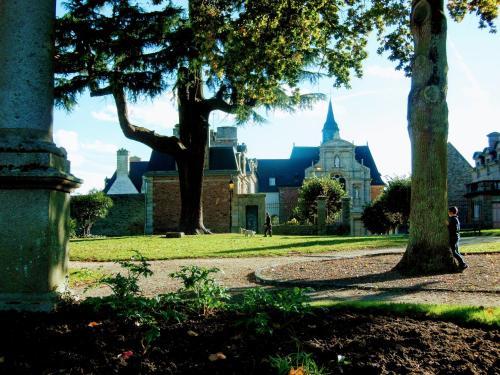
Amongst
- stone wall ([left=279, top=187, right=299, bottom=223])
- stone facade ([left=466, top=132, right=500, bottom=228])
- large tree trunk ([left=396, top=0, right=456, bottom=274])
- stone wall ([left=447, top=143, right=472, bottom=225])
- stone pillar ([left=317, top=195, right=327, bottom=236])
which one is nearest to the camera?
large tree trunk ([left=396, top=0, right=456, bottom=274])

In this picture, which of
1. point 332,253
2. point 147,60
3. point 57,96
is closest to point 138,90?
point 147,60

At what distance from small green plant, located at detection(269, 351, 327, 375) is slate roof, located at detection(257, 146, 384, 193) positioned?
2345 inches

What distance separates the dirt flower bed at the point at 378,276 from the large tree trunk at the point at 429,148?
48cm

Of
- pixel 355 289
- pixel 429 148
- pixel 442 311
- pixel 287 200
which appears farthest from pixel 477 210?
pixel 442 311

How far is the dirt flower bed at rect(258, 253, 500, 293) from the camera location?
7703 millimetres

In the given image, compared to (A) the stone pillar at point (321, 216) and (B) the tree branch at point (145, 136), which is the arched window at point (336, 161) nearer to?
(A) the stone pillar at point (321, 216)

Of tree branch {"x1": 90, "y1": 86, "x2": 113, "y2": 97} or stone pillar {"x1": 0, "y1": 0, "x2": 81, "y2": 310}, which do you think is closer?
stone pillar {"x1": 0, "y1": 0, "x2": 81, "y2": 310}

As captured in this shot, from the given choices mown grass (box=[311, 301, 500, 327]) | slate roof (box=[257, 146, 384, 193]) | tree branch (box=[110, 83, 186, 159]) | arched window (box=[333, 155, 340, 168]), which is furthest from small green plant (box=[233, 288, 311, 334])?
slate roof (box=[257, 146, 384, 193])

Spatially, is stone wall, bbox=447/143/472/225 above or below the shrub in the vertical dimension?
above

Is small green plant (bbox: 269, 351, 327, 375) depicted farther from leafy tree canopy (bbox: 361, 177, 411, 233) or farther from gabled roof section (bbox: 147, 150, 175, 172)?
gabled roof section (bbox: 147, 150, 175, 172)

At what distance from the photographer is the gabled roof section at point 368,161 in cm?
6369

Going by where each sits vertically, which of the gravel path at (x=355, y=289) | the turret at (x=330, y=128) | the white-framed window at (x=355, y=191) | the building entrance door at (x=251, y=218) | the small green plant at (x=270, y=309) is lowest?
the gravel path at (x=355, y=289)

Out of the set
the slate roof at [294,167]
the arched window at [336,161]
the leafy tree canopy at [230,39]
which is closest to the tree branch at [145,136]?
the leafy tree canopy at [230,39]

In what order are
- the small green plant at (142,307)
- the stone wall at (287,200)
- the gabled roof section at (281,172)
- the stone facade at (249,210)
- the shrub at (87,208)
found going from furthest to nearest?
the gabled roof section at (281,172) → the stone wall at (287,200) → the stone facade at (249,210) → the shrub at (87,208) → the small green plant at (142,307)
